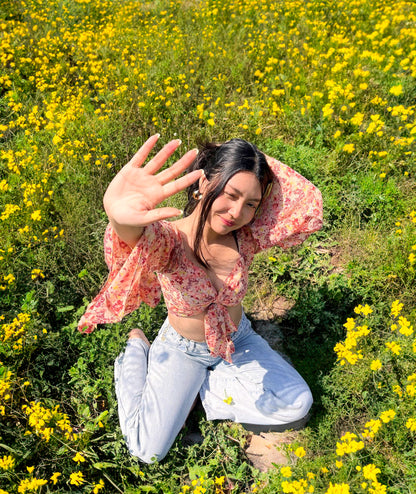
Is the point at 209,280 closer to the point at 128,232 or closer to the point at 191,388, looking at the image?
the point at 128,232

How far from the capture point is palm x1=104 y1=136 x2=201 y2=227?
150cm

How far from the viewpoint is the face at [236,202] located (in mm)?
1998

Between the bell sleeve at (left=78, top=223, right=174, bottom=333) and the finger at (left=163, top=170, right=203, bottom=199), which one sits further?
the bell sleeve at (left=78, top=223, right=174, bottom=333)

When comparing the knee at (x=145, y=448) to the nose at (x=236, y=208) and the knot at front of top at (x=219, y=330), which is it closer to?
the knot at front of top at (x=219, y=330)

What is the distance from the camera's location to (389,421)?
238 cm

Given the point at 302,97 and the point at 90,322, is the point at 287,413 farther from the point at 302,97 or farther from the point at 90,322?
the point at 302,97

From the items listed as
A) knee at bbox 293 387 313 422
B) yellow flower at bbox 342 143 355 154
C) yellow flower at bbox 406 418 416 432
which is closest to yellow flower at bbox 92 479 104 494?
knee at bbox 293 387 313 422

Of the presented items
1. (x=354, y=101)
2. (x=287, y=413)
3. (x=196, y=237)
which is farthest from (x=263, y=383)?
(x=354, y=101)

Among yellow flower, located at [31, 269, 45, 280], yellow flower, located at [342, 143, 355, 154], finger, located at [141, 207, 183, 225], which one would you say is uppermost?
finger, located at [141, 207, 183, 225]

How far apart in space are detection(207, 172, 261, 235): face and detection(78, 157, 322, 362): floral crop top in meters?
0.23

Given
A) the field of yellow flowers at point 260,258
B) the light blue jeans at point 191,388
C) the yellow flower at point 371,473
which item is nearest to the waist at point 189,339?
the light blue jeans at point 191,388

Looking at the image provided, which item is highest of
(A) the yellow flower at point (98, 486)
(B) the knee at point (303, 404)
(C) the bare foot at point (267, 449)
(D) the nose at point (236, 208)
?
(D) the nose at point (236, 208)

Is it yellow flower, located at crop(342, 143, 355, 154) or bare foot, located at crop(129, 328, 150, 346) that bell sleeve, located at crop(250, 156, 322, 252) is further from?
yellow flower, located at crop(342, 143, 355, 154)

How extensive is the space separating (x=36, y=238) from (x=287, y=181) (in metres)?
1.98
